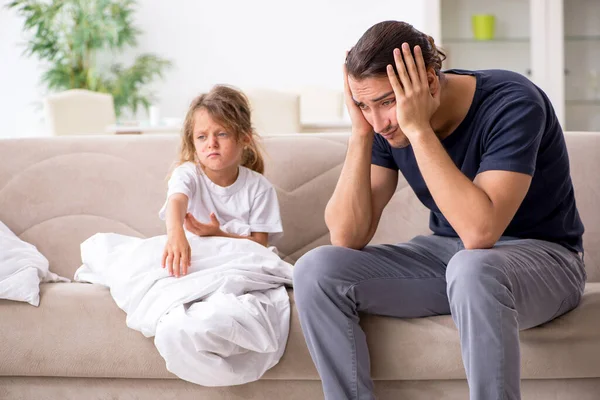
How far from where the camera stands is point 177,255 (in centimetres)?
169

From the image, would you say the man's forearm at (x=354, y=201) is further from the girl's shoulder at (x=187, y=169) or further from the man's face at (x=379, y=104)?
the girl's shoulder at (x=187, y=169)

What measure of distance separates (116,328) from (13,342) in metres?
0.24

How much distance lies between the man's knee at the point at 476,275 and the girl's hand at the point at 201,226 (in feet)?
2.26

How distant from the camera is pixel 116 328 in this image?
64.4 inches

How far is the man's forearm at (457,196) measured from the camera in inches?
53.5

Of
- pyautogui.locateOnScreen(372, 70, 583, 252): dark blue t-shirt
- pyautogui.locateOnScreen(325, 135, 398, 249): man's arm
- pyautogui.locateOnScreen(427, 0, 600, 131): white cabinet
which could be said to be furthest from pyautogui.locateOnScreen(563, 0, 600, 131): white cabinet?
pyautogui.locateOnScreen(325, 135, 398, 249): man's arm

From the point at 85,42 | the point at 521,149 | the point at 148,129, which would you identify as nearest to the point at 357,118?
the point at 521,149

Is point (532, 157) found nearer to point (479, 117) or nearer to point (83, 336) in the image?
point (479, 117)

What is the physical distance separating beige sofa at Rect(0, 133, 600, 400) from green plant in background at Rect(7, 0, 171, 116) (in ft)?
12.1

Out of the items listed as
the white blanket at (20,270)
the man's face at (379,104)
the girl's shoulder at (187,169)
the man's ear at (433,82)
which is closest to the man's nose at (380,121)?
the man's face at (379,104)

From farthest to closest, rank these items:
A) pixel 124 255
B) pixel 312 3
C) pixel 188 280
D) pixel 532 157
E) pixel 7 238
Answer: pixel 312 3 < pixel 7 238 < pixel 124 255 < pixel 188 280 < pixel 532 157

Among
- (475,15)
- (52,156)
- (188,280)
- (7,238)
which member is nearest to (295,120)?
(475,15)

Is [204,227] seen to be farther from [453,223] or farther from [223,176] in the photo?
[453,223]

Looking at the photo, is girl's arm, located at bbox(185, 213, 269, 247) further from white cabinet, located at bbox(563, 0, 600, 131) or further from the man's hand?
white cabinet, located at bbox(563, 0, 600, 131)
